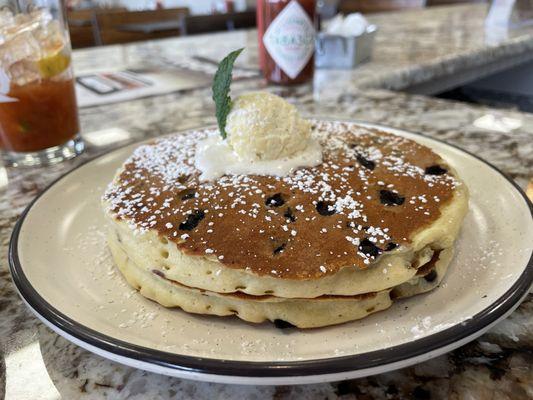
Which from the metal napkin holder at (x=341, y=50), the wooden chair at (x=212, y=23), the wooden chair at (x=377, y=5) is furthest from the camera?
the wooden chair at (x=377, y=5)

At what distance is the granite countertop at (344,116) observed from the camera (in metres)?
0.52

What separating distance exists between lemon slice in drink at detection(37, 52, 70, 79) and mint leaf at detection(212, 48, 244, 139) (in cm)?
52

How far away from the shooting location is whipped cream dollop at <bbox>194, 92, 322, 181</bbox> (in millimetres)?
792

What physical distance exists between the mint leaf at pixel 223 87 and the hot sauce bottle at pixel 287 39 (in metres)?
0.87

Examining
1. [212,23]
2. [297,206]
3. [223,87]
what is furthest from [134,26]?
[297,206]

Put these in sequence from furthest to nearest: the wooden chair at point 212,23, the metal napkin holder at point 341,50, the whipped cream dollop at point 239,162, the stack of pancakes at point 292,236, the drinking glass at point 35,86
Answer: the wooden chair at point 212,23 < the metal napkin holder at point 341,50 < the drinking glass at point 35,86 < the whipped cream dollop at point 239,162 < the stack of pancakes at point 292,236

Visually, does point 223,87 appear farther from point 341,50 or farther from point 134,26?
point 134,26

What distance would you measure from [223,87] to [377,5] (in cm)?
472

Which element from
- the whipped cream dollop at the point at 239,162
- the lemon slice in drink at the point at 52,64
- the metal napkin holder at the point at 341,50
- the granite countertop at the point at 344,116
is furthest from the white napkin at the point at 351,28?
the whipped cream dollop at the point at 239,162

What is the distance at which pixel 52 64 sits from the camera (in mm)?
1113

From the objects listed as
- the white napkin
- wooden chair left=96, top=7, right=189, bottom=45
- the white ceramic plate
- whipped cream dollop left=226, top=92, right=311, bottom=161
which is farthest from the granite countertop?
wooden chair left=96, top=7, right=189, bottom=45

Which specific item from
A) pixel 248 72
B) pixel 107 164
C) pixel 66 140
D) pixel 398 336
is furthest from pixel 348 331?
pixel 248 72

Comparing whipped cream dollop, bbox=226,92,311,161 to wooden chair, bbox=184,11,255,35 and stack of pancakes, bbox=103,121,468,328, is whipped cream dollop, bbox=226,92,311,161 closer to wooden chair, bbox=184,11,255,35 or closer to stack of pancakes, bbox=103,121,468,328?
stack of pancakes, bbox=103,121,468,328

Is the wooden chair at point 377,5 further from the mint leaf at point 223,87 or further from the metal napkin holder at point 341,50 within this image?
the mint leaf at point 223,87
